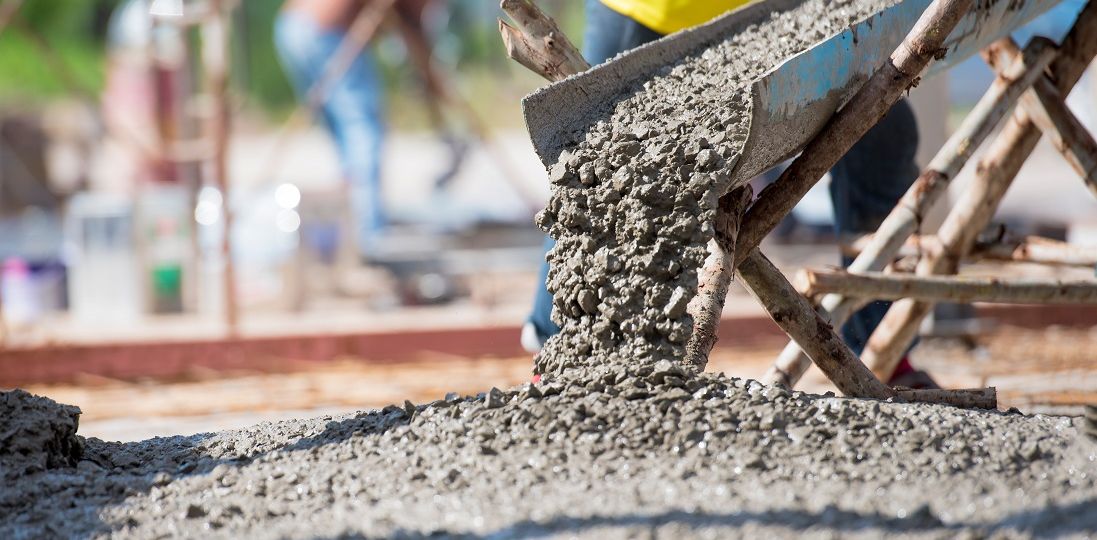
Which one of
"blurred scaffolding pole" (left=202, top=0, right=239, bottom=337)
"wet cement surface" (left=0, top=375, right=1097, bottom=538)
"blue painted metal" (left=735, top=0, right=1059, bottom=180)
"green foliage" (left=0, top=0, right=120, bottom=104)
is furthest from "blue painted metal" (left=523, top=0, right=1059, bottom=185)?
"green foliage" (left=0, top=0, right=120, bottom=104)

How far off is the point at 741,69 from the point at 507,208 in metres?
6.90

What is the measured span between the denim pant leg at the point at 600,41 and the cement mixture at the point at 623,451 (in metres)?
0.57

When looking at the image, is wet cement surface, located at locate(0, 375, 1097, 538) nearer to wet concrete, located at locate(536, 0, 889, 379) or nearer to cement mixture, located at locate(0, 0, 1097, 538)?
cement mixture, located at locate(0, 0, 1097, 538)

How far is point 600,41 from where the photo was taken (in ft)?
10.5

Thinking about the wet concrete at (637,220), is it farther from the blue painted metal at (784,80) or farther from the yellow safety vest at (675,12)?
the yellow safety vest at (675,12)

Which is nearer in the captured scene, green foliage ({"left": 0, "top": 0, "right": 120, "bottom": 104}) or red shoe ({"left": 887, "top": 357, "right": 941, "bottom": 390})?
red shoe ({"left": 887, "top": 357, "right": 941, "bottom": 390})

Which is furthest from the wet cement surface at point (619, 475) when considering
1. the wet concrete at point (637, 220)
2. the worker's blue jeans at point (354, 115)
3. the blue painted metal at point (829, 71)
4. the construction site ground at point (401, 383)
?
the worker's blue jeans at point (354, 115)

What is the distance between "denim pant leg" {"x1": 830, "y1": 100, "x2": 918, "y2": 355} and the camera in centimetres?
338

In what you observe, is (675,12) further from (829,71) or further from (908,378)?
(908,378)

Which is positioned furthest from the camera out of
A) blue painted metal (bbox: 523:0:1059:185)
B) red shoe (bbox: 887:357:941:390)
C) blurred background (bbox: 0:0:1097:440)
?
blurred background (bbox: 0:0:1097:440)

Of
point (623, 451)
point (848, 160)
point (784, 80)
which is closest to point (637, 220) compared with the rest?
point (784, 80)

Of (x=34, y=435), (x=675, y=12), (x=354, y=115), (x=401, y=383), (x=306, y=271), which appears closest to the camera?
(x=34, y=435)

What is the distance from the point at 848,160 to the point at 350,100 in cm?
412

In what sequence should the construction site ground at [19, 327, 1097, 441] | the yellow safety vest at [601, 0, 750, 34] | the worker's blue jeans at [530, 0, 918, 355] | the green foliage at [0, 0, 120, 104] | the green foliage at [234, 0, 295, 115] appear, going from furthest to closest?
the green foliage at [234, 0, 295, 115]
the green foliage at [0, 0, 120, 104]
the construction site ground at [19, 327, 1097, 441]
the worker's blue jeans at [530, 0, 918, 355]
the yellow safety vest at [601, 0, 750, 34]
